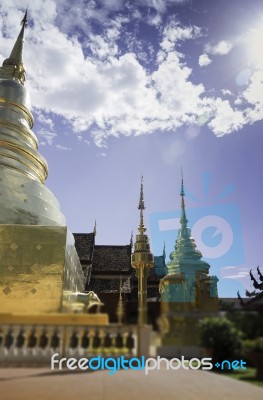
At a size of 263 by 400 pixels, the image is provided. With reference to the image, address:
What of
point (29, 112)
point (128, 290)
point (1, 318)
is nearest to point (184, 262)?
point (128, 290)

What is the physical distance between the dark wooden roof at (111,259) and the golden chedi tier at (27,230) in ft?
34.7

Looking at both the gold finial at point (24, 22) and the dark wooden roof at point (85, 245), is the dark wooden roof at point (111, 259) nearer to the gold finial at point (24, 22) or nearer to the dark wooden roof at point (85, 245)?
the dark wooden roof at point (85, 245)

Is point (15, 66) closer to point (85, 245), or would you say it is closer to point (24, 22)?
point (24, 22)

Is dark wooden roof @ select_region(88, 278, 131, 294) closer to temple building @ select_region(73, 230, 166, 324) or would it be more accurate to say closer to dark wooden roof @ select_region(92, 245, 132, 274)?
temple building @ select_region(73, 230, 166, 324)

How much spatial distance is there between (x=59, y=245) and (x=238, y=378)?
6126 mm

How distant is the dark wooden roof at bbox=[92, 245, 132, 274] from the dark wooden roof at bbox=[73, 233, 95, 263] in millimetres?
925

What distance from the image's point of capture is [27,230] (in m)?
9.02

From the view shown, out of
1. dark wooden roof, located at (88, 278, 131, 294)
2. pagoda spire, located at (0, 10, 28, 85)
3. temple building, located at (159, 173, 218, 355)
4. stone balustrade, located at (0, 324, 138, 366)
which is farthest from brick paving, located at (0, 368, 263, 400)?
dark wooden roof, located at (88, 278, 131, 294)

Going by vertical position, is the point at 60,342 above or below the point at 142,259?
below

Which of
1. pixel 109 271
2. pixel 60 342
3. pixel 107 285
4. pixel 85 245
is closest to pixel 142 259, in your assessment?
pixel 60 342

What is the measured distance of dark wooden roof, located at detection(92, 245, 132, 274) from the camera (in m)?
22.5

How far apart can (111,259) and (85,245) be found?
2265 millimetres

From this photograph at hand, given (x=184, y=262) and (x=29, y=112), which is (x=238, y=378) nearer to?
(x=29, y=112)

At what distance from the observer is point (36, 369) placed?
4.80 metres
